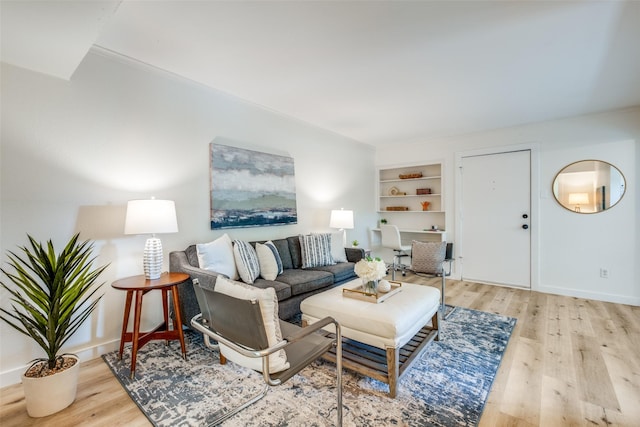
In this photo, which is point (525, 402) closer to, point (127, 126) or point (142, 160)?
point (142, 160)

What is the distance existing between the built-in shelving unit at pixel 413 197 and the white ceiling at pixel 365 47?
6.36 ft

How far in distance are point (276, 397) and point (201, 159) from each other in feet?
7.67

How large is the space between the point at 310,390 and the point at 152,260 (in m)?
1.56

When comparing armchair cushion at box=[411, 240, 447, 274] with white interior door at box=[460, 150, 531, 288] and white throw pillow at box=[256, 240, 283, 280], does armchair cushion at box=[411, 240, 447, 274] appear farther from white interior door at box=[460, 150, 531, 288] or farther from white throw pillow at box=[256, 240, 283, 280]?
A: white throw pillow at box=[256, 240, 283, 280]

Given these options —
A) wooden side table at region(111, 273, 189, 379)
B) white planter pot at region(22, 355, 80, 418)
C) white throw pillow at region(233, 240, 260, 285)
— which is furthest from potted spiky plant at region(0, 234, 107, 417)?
white throw pillow at region(233, 240, 260, 285)

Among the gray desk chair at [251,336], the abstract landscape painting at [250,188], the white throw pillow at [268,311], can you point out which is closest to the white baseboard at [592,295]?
the abstract landscape painting at [250,188]

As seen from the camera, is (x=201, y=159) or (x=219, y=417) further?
(x=201, y=159)

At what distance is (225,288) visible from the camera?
147 cm

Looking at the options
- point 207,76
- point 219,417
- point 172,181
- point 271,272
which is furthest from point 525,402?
point 207,76

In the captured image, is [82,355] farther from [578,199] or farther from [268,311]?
[578,199]

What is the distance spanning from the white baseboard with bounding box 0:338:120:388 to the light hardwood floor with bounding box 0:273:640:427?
58mm

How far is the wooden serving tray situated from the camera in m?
2.18

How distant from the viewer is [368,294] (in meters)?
2.22

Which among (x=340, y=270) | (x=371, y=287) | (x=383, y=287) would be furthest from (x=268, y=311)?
(x=340, y=270)
